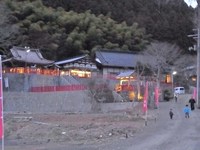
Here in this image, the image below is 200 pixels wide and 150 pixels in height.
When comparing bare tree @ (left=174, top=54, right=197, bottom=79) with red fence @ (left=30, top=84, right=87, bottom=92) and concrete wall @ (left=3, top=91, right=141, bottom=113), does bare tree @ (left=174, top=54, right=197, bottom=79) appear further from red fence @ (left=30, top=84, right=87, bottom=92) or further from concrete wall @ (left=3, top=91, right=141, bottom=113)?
red fence @ (left=30, top=84, right=87, bottom=92)

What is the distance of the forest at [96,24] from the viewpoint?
193 ft

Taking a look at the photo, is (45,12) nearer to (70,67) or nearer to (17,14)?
(17,14)

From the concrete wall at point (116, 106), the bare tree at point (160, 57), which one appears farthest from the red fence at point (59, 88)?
the bare tree at point (160, 57)

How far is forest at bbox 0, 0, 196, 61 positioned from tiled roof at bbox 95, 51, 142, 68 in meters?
2.72

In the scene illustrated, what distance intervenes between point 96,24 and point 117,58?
7.64m

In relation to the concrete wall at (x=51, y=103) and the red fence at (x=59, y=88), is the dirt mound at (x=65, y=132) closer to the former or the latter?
the concrete wall at (x=51, y=103)

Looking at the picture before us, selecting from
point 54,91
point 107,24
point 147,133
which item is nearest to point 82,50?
point 107,24

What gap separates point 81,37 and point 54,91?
2729 cm

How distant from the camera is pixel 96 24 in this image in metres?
66.9

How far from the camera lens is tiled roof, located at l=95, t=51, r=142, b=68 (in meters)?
60.6

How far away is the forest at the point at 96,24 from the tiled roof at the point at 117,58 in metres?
2.72

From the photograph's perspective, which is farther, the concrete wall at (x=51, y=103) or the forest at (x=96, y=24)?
the forest at (x=96, y=24)

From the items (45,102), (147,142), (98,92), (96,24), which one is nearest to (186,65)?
(96,24)

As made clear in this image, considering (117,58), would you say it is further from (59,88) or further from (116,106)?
(116,106)
